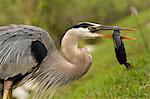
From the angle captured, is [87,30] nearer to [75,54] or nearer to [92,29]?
[92,29]

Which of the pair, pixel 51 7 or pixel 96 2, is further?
pixel 96 2

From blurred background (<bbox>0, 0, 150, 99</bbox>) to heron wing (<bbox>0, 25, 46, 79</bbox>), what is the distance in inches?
30.8

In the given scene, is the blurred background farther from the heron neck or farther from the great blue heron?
the heron neck

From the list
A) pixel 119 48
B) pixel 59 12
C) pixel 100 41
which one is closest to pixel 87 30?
pixel 119 48

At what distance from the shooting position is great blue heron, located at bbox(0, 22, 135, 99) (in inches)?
243

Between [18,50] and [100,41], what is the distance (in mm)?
20679

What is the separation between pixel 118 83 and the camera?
831 cm

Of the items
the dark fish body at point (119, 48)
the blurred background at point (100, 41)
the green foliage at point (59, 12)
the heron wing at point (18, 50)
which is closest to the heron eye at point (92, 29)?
the dark fish body at point (119, 48)

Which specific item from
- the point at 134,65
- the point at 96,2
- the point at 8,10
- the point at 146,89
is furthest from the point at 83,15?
the point at 146,89

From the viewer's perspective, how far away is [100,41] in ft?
88.3

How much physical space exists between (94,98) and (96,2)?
19.2 m

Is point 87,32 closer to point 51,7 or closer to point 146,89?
point 146,89

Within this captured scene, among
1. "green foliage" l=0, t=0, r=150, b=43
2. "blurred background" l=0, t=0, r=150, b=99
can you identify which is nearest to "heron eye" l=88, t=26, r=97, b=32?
"blurred background" l=0, t=0, r=150, b=99

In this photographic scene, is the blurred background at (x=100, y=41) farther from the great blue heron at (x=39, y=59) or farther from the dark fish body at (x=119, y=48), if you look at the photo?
the dark fish body at (x=119, y=48)
